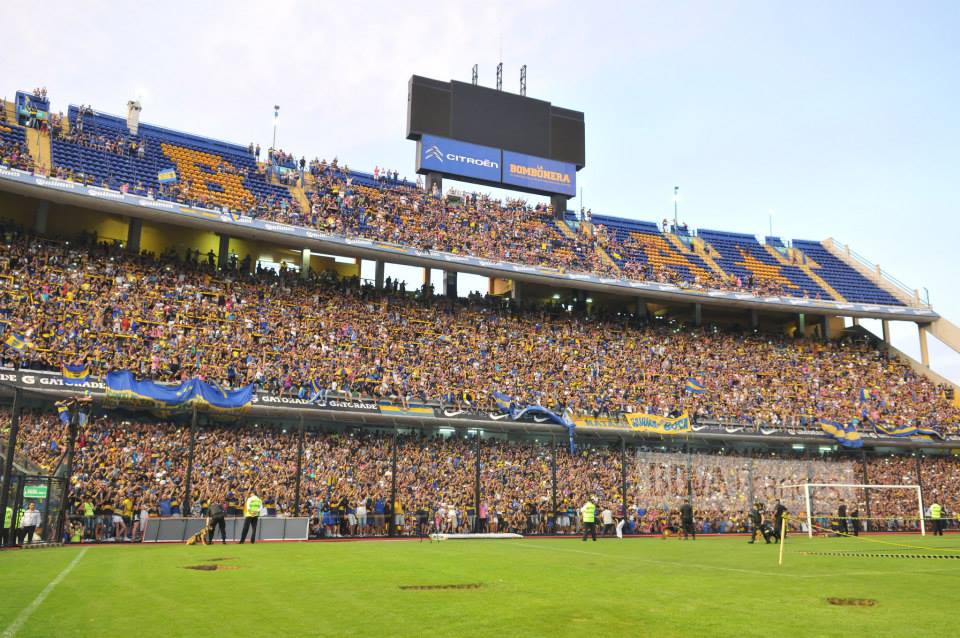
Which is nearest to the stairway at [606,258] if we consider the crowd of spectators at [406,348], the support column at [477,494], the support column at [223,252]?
the crowd of spectators at [406,348]

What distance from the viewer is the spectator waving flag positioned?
44969mm

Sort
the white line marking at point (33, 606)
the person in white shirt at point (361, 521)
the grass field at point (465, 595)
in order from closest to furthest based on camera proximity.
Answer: the white line marking at point (33, 606) → the grass field at point (465, 595) → the person in white shirt at point (361, 521)

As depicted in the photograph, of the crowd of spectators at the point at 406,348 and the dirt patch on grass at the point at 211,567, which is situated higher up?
the crowd of spectators at the point at 406,348

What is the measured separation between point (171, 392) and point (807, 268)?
47.3 m

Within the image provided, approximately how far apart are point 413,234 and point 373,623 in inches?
1436

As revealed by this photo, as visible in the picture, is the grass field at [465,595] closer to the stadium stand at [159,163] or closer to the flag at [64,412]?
the flag at [64,412]

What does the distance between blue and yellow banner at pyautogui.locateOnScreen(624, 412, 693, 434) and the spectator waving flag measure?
17.3ft

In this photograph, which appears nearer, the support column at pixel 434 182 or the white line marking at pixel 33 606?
the white line marking at pixel 33 606

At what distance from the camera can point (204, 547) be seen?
2339 centimetres

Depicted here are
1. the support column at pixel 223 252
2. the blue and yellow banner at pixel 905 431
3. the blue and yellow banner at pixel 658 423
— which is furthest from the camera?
the blue and yellow banner at pixel 905 431

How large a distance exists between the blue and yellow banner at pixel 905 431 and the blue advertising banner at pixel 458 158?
27.6m

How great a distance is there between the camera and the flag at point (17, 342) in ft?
97.0

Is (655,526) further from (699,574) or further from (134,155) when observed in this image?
(134,155)

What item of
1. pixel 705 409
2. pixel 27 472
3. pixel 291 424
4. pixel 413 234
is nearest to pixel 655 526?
pixel 705 409
